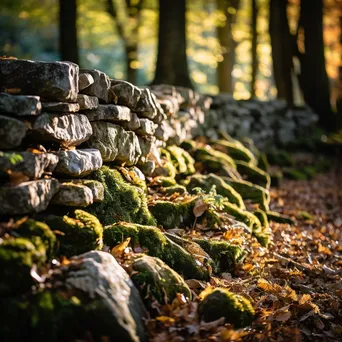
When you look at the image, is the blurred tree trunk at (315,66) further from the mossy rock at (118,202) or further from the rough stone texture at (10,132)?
the rough stone texture at (10,132)

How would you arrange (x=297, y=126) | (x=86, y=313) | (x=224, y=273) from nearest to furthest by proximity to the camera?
(x=86, y=313) < (x=224, y=273) < (x=297, y=126)

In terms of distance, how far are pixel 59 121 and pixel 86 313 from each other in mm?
1746

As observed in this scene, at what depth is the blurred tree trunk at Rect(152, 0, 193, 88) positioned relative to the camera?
33.8 ft

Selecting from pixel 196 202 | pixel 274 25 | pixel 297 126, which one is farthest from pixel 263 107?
pixel 196 202

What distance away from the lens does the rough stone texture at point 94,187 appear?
428cm

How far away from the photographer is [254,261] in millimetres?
5379

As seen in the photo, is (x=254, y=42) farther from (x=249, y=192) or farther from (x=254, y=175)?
(x=249, y=192)

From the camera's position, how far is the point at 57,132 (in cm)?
413

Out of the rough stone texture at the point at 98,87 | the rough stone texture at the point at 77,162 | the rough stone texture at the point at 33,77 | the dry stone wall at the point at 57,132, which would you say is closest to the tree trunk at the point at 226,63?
the dry stone wall at the point at 57,132

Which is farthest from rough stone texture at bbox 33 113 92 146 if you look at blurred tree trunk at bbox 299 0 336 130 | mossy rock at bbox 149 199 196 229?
blurred tree trunk at bbox 299 0 336 130

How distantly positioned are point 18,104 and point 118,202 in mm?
1493

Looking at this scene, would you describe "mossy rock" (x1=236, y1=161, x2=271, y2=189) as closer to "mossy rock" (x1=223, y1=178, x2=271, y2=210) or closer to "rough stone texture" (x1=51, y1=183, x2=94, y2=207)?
"mossy rock" (x1=223, y1=178, x2=271, y2=210)

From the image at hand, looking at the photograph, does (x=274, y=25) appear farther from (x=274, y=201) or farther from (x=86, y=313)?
(x=86, y=313)

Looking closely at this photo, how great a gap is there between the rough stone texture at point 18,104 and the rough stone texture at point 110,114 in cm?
116
